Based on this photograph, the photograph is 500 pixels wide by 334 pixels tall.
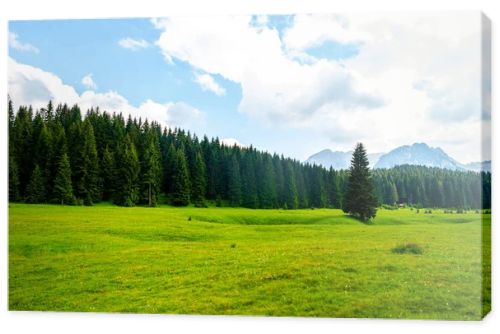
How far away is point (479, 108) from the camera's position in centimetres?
1858

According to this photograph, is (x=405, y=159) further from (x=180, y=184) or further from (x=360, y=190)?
(x=180, y=184)

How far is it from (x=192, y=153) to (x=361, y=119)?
5.79 metres

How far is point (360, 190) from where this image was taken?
2073 centimetres

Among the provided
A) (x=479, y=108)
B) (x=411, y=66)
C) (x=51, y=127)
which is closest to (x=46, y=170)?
(x=51, y=127)

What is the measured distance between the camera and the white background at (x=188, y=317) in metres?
18.4

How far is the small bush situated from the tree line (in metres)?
1.98

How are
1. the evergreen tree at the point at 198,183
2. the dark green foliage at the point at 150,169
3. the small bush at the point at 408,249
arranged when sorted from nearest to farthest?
1. the small bush at the point at 408,249
2. the evergreen tree at the point at 198,183
3. the dark green foliage at the point at 150,169

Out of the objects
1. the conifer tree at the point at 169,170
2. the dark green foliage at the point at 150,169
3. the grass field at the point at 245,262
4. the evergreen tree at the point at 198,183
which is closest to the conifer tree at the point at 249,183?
the grass field at the point at 245,262

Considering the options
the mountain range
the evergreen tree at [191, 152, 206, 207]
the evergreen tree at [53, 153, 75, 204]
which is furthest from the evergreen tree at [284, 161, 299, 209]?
the evergreen tree at [53, 153, 75, 204]

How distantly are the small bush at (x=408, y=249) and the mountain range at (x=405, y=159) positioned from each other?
8.11 feet

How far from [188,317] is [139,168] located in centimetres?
591

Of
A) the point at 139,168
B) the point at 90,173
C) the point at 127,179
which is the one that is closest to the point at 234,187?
the point at 139,168

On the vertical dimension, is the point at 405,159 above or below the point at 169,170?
above

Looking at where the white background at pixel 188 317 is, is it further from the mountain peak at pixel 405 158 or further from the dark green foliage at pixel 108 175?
the dark green foliage at pixel 108 175
